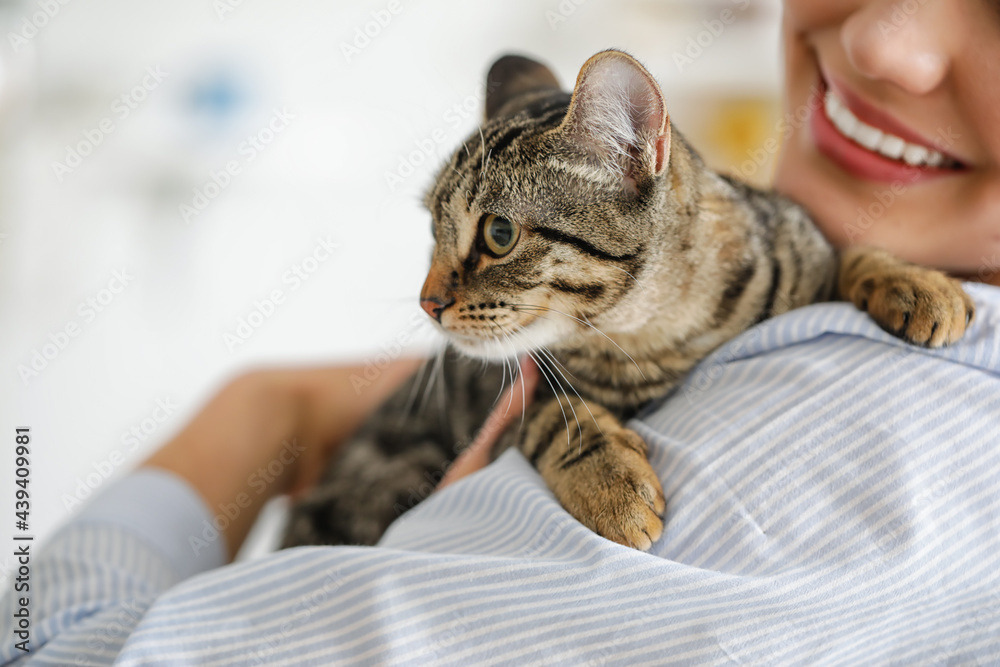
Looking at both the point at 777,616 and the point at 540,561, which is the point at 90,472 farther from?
the point at 777,616

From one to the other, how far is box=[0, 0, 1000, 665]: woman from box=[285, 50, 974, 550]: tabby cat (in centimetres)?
5

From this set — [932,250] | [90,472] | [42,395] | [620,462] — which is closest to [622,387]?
[620,462]

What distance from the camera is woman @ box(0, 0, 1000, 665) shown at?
21.5 inches

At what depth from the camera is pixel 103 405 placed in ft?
7.52

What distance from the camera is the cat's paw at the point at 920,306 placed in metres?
0.67

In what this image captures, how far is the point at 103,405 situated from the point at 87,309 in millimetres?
358

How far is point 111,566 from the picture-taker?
0.81 m

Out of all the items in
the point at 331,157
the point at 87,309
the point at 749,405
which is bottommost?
the point at 87,309

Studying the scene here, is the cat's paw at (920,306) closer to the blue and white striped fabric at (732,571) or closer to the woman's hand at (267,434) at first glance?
the blue and white striped fabric at (732,571)

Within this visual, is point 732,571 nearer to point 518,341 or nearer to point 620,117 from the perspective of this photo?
point 518,341

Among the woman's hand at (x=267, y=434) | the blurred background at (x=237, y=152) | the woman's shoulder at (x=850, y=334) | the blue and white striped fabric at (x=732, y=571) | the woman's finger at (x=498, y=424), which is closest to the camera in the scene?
the blue and white striped fabric at (x=732, y=571)

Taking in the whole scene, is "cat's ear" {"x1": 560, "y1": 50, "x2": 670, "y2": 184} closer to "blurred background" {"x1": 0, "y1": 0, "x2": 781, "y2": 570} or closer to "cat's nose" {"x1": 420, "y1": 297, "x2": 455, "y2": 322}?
"cat's nose" {"x1": 420, "y1": 297, "x2": 455, "y2": 322}

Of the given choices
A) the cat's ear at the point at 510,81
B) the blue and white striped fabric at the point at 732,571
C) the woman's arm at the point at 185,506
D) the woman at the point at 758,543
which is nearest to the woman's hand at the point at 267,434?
the woman's arm at the point at 185,506

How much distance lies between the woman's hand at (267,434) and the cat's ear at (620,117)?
0.78 meters
